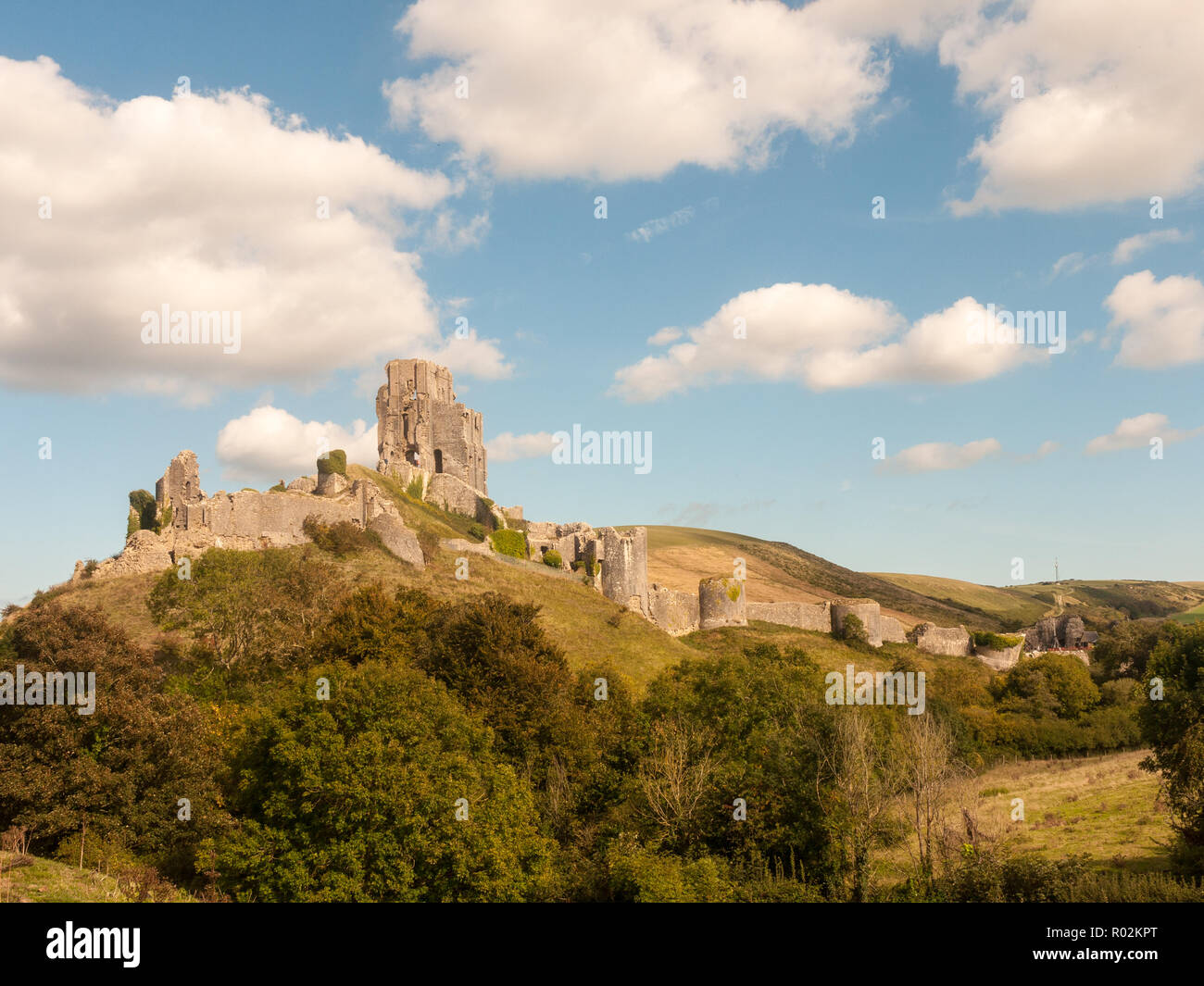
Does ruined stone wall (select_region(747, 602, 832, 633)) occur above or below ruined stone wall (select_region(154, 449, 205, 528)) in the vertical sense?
below

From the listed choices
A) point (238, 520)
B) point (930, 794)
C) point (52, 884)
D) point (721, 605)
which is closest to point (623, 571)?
point (721, 605)

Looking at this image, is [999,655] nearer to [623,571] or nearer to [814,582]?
[623,571]

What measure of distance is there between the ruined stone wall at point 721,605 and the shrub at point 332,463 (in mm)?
27788

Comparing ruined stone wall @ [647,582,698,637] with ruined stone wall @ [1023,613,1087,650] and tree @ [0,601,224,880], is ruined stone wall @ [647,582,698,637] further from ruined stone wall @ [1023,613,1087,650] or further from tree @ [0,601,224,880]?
ruined stone wall @ [1023,613,1087,650]

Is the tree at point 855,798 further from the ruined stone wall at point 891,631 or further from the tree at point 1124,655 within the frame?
the ruined stone wall at point 891,631

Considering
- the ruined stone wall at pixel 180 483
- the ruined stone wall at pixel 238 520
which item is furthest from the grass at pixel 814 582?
the ruined stone wall at pixel 180 483

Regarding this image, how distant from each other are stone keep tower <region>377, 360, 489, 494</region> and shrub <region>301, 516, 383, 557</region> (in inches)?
1022

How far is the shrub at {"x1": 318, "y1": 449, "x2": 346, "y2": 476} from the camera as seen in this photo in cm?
5903

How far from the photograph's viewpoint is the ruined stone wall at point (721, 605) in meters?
63.2

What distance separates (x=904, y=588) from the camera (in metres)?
141

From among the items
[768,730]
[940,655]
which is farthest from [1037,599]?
[768,730]

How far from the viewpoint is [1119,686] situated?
5228 cm

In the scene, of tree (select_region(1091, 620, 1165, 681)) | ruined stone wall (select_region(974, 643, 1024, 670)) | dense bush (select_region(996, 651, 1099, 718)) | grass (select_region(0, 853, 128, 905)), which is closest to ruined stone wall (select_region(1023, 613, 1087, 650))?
ruined stone wall (select_region(974, 643, 1024, 670))

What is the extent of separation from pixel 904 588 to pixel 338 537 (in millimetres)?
114037
